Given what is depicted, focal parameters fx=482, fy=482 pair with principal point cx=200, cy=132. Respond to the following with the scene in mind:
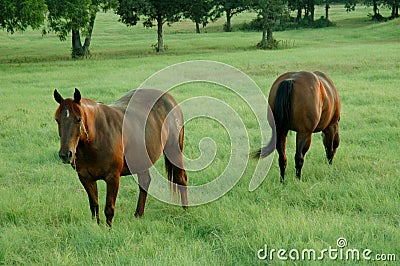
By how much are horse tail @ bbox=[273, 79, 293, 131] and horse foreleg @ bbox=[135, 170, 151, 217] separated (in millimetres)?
2369

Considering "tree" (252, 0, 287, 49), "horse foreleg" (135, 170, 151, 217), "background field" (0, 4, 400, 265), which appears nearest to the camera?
"background field" (0, 4, 400, 265)

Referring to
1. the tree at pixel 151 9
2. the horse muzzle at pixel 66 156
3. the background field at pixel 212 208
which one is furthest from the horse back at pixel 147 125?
the tree at pixel 151 9

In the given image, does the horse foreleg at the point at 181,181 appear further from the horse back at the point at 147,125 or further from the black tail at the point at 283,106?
the black tail at the point at 283,106

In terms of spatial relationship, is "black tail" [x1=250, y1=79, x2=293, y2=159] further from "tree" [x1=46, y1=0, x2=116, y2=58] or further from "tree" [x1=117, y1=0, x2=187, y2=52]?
"tree" [x1=117, y1=0, x2=187, y2=52]

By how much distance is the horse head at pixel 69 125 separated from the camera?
426 centimetres

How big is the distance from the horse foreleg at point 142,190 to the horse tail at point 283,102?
93.3 inches

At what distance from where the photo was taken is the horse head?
14.0ft

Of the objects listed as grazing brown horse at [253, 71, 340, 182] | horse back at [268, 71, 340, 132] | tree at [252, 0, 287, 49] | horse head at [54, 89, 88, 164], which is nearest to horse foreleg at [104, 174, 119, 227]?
horse head at [54, 89, 88, 164]

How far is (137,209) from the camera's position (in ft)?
18.9

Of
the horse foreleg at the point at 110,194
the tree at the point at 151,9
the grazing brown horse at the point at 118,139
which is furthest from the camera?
the tree at the point at 151,9

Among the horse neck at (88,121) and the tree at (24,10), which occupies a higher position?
the tree at (24,10)

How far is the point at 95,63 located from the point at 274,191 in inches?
901

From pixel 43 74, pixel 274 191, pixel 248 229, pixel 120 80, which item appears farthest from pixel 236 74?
pixel 248 229

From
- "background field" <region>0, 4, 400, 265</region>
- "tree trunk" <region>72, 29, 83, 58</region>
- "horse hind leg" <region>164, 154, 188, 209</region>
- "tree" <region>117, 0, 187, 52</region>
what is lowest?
"background field" <region>0, 4, 400, 265</region>
